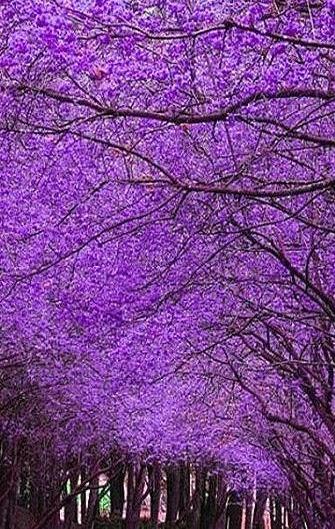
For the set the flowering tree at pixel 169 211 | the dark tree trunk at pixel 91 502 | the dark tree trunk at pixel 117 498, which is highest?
the dark tree trunk at pixel 117 498

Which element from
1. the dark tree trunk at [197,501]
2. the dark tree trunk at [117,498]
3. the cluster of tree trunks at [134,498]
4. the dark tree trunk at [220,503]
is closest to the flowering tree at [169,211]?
the cluster of tree trunks at [134,498]

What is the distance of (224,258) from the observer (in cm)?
1168

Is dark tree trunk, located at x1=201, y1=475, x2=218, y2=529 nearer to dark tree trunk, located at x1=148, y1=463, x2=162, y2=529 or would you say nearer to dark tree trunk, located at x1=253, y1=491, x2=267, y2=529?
dark tree trunk, located at x1=253, y1=491, x2=267, y2=529

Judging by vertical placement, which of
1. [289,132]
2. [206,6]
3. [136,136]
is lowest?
[289,132]

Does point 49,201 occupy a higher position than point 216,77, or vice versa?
point 49,201

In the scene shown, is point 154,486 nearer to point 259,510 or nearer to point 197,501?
point 197,501

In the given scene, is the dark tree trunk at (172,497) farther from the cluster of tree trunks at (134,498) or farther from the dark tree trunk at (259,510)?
the dark tree trunk at (259,510)

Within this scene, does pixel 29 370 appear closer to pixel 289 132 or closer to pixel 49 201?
pixel 49 201

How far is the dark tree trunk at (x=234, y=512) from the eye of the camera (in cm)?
4353

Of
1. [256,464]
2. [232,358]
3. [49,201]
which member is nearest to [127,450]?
[256,464]

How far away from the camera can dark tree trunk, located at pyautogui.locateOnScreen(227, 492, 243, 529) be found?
4353 centimetres

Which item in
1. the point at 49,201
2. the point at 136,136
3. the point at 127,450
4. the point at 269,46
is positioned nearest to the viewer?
the point at 269,46

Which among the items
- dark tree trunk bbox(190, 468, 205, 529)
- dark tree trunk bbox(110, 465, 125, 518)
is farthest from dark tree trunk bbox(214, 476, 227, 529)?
dark tree trunk bbox(110, 465, 125, 518)

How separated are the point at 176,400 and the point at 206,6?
16635 millimetres
